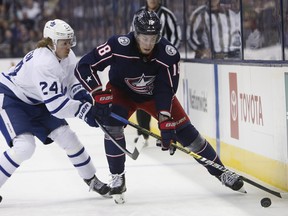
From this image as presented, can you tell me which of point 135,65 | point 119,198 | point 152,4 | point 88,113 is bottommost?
point 119,198

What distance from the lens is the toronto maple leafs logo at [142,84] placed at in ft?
15.3

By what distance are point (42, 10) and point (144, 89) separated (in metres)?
8.32

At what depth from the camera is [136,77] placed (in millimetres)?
4637

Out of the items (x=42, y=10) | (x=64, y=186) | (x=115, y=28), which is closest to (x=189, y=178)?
(x=64, y=186)

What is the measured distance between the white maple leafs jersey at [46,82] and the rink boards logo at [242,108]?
1.07m

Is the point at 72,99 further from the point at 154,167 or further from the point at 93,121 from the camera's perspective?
the point at 154,167

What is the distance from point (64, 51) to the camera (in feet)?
15.1

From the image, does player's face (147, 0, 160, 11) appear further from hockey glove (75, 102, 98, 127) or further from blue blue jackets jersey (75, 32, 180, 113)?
hockey glove (75, 102, 98, 127)

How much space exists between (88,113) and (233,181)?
2.82 feet

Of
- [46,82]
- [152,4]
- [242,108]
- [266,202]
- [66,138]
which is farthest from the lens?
[152,4]

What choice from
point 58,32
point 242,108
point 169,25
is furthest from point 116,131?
point 169,25

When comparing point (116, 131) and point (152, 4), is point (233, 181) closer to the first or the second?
point (116, 131)

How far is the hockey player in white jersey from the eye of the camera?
179 inches

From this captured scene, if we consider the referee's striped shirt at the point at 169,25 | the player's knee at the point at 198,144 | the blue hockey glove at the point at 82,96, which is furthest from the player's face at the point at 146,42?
the referee's striped shirt at the point at 169,25
